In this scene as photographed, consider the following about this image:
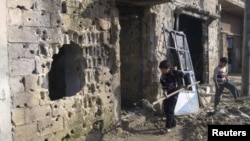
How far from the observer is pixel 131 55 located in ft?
23.7

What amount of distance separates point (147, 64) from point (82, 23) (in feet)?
7.26

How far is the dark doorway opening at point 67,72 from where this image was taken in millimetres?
5395

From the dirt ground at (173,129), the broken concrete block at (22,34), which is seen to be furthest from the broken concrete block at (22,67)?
the dirt ground at (173,129)

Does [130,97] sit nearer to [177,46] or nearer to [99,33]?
[177,46]

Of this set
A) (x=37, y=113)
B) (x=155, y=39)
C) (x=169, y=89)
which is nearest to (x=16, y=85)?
(x=37, y=113)

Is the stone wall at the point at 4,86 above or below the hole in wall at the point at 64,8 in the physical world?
below

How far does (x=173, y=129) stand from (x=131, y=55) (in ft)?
6.59

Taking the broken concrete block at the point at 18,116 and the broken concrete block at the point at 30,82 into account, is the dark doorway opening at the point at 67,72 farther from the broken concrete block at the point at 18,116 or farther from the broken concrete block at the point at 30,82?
the broken concrete block at the point at 18,116

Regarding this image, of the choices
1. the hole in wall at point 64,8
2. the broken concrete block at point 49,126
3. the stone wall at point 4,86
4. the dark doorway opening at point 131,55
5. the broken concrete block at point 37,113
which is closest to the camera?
the stone wall at point 4,86

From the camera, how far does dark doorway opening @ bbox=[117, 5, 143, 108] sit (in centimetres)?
707

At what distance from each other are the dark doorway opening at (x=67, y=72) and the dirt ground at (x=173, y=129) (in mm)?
937

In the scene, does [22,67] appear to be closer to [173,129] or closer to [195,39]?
[173,129]

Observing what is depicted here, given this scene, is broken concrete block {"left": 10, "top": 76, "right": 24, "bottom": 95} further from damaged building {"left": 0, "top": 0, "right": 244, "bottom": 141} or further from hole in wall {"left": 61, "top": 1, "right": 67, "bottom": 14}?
hole in wall {"left": 61, "top": 1, "right": 67, "bottom": 14}

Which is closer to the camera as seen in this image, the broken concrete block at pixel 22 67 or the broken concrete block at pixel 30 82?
the broken concrete block at pixel 22 67
